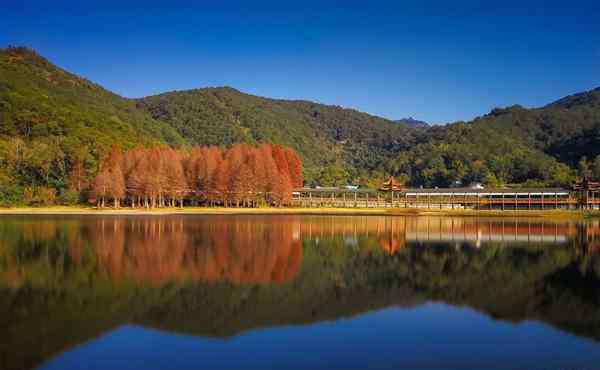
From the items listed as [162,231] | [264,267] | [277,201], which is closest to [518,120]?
[277,201]

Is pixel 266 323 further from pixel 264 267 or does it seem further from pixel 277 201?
pixel 277 201

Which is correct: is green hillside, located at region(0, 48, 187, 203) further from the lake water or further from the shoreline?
the lake water

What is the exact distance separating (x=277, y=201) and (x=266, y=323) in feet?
189

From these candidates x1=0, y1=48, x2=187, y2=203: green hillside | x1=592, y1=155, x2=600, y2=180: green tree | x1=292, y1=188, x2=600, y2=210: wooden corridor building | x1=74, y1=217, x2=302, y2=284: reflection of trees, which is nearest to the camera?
x1=74, y1=217, x2=302, y2=284: reflection of trees

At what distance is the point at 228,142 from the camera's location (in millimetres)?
147375

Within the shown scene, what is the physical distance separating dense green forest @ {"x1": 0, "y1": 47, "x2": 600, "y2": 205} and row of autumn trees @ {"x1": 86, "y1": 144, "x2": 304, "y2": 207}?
6100mm

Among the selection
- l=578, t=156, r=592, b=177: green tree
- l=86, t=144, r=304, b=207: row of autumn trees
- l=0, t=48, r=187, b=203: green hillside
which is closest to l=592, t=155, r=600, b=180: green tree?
l=578, t=156, r=592, b=177: green tree

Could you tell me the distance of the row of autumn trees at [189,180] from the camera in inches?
2539

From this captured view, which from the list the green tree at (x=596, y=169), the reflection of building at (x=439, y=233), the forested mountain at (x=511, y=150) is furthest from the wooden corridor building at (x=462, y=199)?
the reflection of building at (x=439, y=233)

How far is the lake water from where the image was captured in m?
10.7

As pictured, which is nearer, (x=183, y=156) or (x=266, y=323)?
(x=266, y=323)

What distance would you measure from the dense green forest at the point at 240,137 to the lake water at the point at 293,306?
1922 inches

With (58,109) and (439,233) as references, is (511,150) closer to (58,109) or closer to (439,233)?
(58,109)

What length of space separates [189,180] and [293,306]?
189 feet
